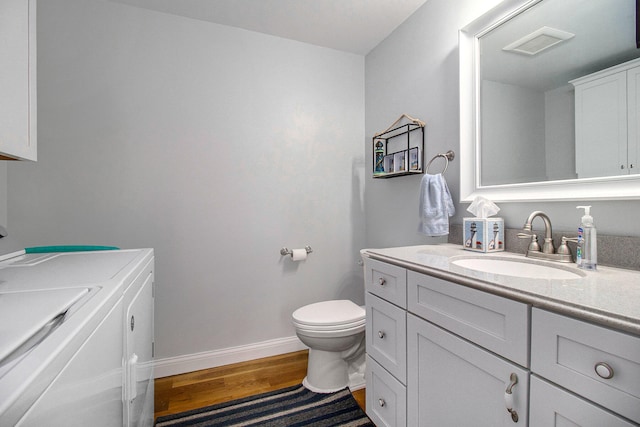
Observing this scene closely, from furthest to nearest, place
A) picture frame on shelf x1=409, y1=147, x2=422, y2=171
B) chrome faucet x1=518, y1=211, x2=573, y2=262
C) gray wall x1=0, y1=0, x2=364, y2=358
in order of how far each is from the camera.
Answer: picture frame on shelf x1=409, y1=147, x2=422, y2=171 < gray wall x1=0, y1=0, x2=364, y2=358 < chrome faucet x1=518, y1=211, x2=573, y2=262

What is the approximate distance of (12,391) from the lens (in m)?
0.32

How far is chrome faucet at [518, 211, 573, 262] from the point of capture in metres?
1.08

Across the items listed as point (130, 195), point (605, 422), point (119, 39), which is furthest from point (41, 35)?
point (605, 422)

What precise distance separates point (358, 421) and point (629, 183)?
1546mm

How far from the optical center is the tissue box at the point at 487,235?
1307mm

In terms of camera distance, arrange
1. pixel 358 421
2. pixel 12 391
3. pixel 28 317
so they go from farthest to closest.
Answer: pixel 358 421, pixel 28 317, pixel 12 391

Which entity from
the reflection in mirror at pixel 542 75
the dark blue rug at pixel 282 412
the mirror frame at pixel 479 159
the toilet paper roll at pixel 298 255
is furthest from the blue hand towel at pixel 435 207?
the dark blue rug at pixel 282 412

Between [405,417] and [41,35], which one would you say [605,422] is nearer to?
[405,417]

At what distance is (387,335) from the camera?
50.5 inches

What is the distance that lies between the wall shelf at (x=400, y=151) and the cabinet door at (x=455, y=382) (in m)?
1.08

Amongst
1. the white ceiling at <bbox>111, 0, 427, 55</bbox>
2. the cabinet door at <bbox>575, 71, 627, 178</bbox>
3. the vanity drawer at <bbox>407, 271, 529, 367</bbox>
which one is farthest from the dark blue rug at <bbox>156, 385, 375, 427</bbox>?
the white ceiling at <bbox>111, 0, 427, 55</bbox>

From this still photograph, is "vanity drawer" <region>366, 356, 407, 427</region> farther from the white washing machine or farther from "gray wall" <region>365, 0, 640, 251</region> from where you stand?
the white washing machine

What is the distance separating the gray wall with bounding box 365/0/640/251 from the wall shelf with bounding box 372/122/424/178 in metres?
0.07

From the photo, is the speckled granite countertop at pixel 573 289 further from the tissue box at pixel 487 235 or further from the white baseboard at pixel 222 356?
the white baseboard at pixel 222 356
